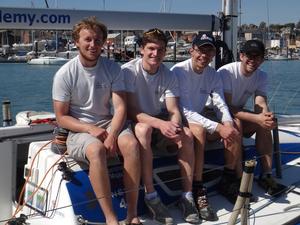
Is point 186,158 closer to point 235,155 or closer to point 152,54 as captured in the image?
point 235,155

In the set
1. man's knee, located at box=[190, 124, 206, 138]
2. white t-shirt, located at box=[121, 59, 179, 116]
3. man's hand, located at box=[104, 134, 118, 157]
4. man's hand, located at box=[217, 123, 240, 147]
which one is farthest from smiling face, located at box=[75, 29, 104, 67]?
man's hand, located at box=[217, 123, 240, 147]

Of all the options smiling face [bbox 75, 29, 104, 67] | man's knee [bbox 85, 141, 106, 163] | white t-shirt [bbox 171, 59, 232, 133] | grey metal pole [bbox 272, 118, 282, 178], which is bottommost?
grey metal pole [bbox 272, 118, 282, 178]

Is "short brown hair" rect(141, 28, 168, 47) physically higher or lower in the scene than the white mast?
lower

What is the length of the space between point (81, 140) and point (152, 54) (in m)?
0.93

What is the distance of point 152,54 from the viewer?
4102 mm

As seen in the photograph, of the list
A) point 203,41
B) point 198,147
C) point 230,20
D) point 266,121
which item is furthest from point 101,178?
point 230,20

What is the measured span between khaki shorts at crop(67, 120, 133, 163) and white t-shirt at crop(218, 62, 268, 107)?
1.26 meters

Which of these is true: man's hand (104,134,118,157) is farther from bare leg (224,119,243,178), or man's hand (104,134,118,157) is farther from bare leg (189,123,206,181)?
bare leg (224,119,243,178)

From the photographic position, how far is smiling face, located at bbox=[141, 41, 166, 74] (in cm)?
408

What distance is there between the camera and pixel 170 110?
4242mm

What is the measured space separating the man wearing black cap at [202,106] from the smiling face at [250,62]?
31cm

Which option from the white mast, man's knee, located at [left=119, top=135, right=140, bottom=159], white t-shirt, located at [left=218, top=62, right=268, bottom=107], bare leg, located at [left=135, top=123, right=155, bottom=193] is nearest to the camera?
man's knee, located at [left=119, top=135, right=140, bottom=159]

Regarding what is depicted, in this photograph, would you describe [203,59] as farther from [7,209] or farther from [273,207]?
[7,209]

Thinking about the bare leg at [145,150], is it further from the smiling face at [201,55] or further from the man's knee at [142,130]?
the smiling face at [201,55]
